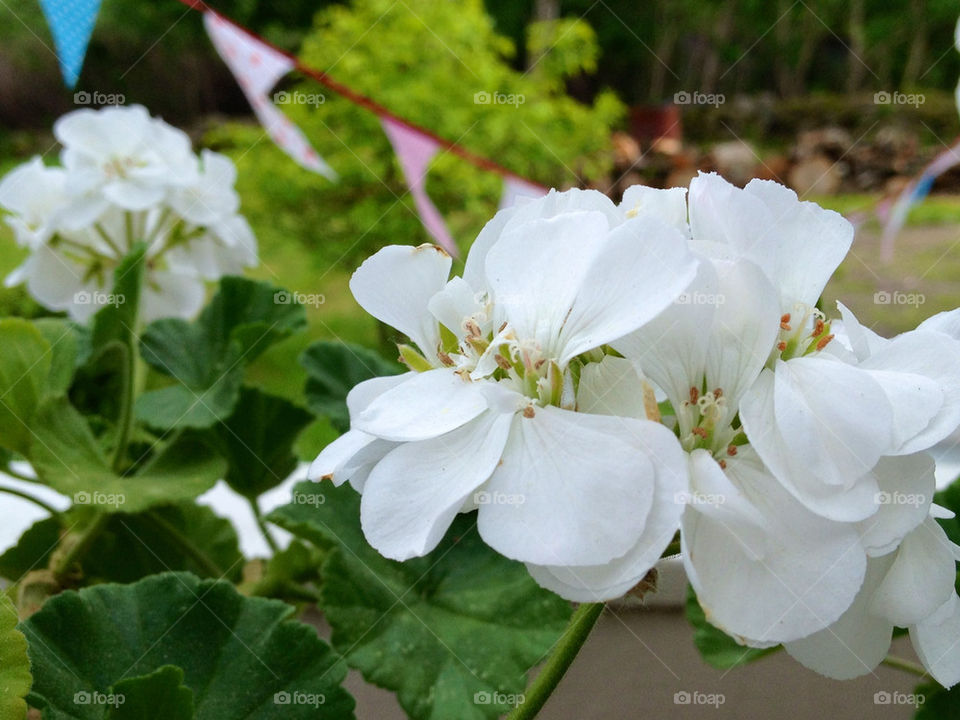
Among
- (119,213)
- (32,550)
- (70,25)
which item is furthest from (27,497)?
(70,25)

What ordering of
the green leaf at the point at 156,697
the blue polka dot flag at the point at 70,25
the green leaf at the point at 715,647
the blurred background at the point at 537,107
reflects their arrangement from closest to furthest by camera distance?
the green leaf at the point at 156,697, the green leaf at the point at 715,647, the blue polka dot flag at the point at 70,25, the blurred background at the point at 537,107

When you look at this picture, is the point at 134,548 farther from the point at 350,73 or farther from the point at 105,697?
the point at 350,73

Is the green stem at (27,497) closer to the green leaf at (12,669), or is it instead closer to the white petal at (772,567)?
the green leaf at (12,669)

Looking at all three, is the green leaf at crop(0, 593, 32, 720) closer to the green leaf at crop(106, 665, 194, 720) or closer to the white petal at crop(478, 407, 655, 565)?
the green leaf at crop(106, 665, 194, 720)

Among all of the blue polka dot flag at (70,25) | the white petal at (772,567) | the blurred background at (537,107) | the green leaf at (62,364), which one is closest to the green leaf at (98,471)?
the green leaf at (62,364)

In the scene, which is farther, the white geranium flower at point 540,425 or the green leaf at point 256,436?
the green leaf at point 256,436

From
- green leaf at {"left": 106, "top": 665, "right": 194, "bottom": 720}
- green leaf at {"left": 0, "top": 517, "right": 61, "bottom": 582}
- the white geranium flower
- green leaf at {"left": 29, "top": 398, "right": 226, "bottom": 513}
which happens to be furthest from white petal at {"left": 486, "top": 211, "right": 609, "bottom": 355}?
green leaf at {"left": 0, "top": 517, "right": 61, "bottom": 582}

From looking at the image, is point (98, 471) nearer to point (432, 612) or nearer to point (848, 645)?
point (432, 612)

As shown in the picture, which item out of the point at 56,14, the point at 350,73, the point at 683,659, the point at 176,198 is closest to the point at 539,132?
the point at 350,73
